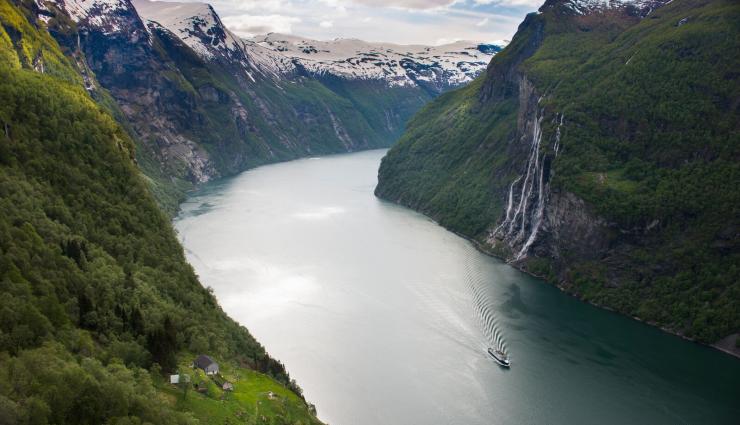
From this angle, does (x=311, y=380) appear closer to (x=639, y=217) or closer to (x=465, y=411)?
(x=465, y=411)

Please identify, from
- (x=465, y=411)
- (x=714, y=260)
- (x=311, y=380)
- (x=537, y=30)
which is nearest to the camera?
(x=465, y=411)

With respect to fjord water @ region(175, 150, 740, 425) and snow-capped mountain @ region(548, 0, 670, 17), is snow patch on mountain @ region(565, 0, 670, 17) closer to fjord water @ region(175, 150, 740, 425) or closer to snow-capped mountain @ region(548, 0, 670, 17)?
snow-capped mountain @ region(548, 0, 670, 17)

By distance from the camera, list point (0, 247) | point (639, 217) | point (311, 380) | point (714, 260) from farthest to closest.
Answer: point (639, 217), point (714, 260), point (311, 380), point (0, 247)

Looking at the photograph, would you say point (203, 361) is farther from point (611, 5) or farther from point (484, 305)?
point (611, 5)

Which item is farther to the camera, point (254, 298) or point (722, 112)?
point (722, 112)

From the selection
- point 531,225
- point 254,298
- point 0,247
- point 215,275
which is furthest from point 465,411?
point 531,225

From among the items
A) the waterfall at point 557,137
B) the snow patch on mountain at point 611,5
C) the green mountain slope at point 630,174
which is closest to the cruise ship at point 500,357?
the green mountain slope at point 630,174

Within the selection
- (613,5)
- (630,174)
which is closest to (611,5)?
(613,5)
